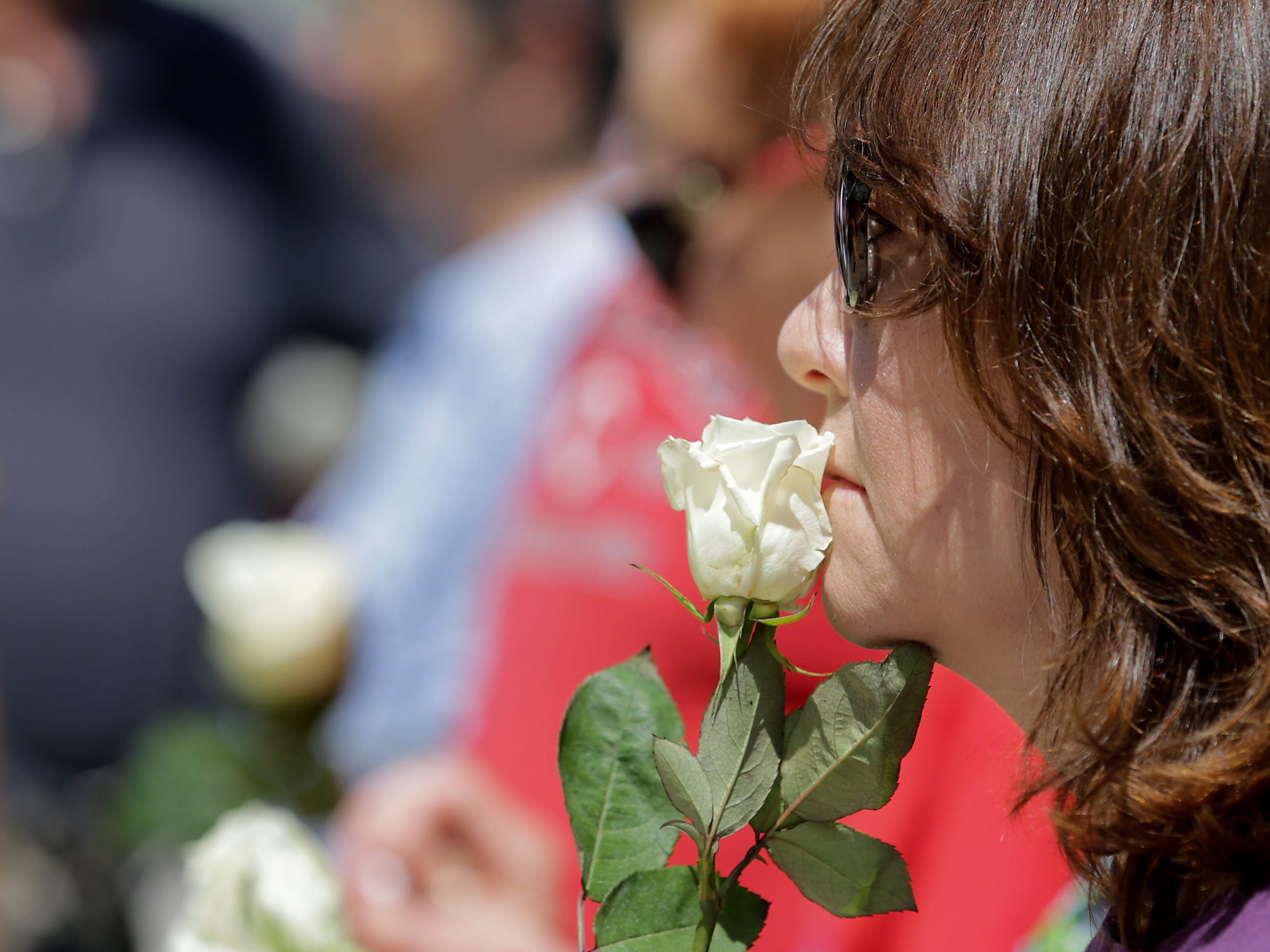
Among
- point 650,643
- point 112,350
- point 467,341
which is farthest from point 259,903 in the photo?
point 112,350

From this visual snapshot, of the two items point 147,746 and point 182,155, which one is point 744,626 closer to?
point 147,746

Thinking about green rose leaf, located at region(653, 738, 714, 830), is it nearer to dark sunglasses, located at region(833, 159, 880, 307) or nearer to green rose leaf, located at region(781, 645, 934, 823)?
green rose leaf, located at region(781, 645, 934, 823)

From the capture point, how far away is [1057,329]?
633 millimetres

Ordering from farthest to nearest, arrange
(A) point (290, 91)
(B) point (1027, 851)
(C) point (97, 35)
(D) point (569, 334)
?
(A) point (290, 91), (C) point (97, 35), (D) point (569, 334), (B) point (1027, 851)

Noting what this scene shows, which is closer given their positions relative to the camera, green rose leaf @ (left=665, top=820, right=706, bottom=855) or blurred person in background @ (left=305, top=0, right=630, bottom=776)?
green rose leaf @ (left=665, top=820, right=706, bottom=855)

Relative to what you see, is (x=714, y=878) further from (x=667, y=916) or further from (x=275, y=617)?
(x=275, y=617)

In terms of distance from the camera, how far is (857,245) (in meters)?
0.69

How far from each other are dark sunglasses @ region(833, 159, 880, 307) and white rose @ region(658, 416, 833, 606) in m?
0.09

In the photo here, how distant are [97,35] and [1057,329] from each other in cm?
306

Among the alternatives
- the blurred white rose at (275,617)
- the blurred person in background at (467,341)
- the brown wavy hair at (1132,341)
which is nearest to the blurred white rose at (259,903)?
the brown wavy hair at (1132,341)

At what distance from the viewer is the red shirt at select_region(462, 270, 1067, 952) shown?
3.46 feet

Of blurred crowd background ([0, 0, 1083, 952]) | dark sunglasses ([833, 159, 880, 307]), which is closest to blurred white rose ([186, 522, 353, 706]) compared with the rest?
blurred crowd background ([0, 0, 1083, 952])

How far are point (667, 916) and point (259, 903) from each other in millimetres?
501

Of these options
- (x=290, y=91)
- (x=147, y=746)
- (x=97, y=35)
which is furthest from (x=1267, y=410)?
(x=290, y=91)
